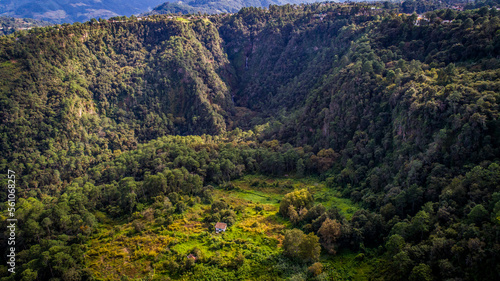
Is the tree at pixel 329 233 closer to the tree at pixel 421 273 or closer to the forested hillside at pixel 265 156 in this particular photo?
the forested hillside at pixel 265 156

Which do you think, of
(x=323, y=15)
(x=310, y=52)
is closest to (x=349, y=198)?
(x=310, y=52)

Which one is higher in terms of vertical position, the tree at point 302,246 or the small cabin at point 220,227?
the tree at point 302,246

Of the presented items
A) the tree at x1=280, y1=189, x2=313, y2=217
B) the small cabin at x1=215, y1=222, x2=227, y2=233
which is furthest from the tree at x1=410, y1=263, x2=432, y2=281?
the small cabin at x1=215, y1=222, x2=227, y2=233

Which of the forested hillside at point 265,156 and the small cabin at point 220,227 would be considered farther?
the small cabin at point 220,227

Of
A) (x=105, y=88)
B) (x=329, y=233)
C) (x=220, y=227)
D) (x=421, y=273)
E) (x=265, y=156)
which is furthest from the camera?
(x=105, y=88)

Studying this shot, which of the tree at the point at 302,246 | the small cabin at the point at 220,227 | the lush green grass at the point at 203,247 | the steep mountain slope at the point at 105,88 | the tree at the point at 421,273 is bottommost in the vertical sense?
the lush green grass at the point at 203,247

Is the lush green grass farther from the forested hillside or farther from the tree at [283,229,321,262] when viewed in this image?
the tree at [283,229,321,262]

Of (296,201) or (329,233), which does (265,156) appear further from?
(329,233)

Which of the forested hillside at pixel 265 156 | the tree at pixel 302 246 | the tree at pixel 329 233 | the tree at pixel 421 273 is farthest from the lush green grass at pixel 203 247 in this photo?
the tree at pixel 421 273

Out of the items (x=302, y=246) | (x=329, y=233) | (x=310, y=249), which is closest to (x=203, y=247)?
(x=302, y=246)

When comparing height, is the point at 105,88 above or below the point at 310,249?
above
